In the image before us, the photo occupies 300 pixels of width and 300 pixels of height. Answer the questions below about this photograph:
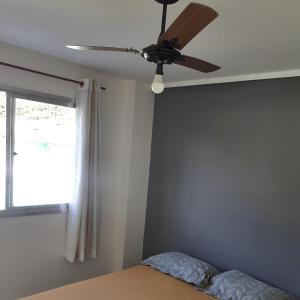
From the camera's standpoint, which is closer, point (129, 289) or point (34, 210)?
point (129, 289)

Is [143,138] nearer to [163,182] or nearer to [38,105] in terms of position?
[163,182]

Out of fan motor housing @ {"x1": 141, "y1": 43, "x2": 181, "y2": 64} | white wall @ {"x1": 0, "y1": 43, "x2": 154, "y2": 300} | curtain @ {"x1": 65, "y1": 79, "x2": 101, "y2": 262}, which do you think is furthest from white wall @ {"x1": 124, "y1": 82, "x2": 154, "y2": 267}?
fan motor housing @ {"x1": 141, "y1": 43, "x2": 181, "y2": 64}

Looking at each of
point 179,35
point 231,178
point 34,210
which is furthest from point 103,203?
point 179,35

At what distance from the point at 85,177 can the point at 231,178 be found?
1464mm

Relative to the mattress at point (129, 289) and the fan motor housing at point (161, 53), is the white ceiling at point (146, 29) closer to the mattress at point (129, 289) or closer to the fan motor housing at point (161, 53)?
the fan motor housing at point (161, 53)

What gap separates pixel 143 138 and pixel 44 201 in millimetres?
1337

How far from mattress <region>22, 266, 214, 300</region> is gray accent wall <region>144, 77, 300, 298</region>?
60cm

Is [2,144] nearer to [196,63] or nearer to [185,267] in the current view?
[196,63]

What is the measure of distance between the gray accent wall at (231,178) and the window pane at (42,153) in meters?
1.07

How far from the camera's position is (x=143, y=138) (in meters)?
3.67

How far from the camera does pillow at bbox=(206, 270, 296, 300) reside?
2401 mm

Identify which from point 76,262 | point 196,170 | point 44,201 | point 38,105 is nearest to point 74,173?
point 44,201

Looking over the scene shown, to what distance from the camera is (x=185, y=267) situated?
2889 millimetres

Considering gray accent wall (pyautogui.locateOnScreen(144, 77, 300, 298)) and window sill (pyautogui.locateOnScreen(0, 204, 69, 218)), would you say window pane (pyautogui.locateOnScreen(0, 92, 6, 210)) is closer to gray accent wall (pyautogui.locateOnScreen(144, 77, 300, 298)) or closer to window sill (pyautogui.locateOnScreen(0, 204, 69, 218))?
window sill (pyautogui.locateOnScreen(0, 204, 69, 218))
